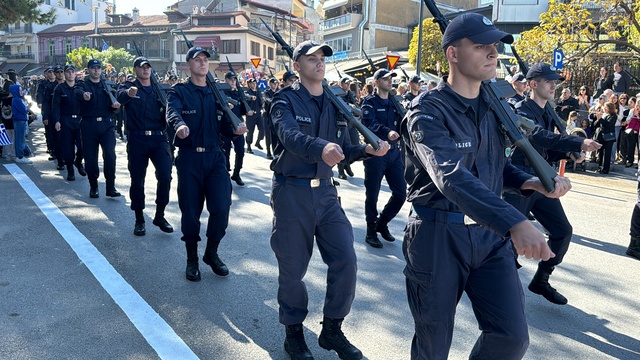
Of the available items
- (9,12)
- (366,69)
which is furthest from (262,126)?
(366,69)

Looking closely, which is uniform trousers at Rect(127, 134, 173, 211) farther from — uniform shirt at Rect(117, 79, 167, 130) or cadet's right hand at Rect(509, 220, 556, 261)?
cadet's right hand at Rect(509, 220, 556, 261)

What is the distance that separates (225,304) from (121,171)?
775cm

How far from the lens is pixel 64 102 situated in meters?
10.2

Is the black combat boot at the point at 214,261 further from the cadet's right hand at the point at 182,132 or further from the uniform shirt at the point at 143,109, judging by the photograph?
the uniform shirt at the point at 143,109

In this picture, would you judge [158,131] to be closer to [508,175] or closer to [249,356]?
[249,356]

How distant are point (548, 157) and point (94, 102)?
6580 millimetres

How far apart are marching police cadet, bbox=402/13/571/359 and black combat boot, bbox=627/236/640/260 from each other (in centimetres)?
428

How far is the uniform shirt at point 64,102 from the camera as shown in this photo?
398 inches

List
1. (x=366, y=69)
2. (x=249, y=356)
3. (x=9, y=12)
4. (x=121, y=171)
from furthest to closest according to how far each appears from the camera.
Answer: (x=366, y=69)
(x=9, y=12)
(x=121, y=171)
(x=249, y=356)

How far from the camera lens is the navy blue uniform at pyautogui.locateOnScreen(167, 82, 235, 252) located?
5.27 m

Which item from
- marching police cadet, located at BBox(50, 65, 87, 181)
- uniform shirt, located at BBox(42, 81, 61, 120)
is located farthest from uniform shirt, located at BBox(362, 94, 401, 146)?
uniform shirt, located at BBox(42, 81, 61, 120)

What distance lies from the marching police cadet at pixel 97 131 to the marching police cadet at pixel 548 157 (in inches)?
235

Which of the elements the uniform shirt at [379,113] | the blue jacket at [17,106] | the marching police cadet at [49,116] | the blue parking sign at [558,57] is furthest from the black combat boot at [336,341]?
the blue parking sign at [558,57]

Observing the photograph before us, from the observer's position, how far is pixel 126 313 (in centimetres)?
436
